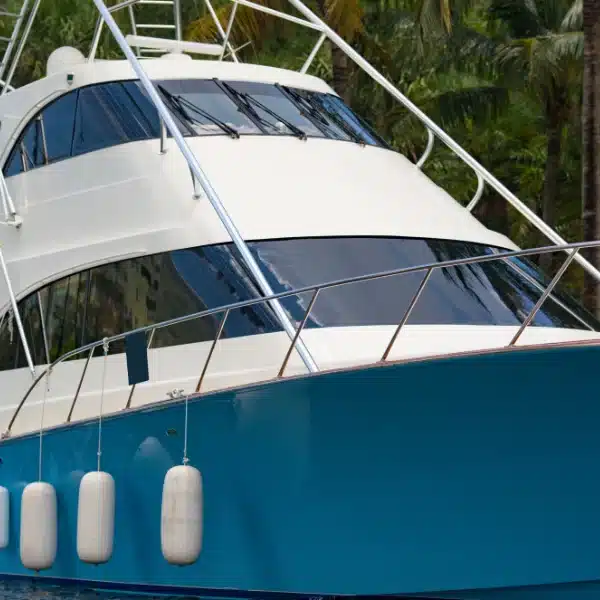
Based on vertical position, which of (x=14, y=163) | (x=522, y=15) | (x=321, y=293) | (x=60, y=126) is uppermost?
(x=60, y=126)

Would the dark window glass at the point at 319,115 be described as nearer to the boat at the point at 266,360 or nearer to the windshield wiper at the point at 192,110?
the boat at the point at 266,360

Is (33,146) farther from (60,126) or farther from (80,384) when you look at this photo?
(80,384)

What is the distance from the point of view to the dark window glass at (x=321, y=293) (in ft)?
27.8

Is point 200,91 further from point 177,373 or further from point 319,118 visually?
point 177,373

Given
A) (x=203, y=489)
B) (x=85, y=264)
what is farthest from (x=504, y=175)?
(x=203, y=489)

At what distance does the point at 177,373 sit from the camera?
862 cm

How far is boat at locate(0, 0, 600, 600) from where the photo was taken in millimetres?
6605

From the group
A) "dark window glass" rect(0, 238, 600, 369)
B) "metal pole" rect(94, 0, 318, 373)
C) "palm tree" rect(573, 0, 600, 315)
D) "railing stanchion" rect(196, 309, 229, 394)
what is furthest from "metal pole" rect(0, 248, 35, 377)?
"palm tree" rect(573, 0, 600, 315)

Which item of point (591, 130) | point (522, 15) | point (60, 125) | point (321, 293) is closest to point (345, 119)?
point (60, 125)

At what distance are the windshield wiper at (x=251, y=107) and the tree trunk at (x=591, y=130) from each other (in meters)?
5.58

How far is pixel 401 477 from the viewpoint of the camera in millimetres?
6875

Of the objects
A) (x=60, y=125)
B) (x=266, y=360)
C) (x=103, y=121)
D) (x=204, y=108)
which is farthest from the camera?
(x=60, y=125)

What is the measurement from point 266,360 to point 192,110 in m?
2.93

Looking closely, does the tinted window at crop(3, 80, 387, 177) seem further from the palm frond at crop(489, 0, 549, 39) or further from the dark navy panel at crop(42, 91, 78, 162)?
the palm frond at crop(489, 0, 549, 39)
